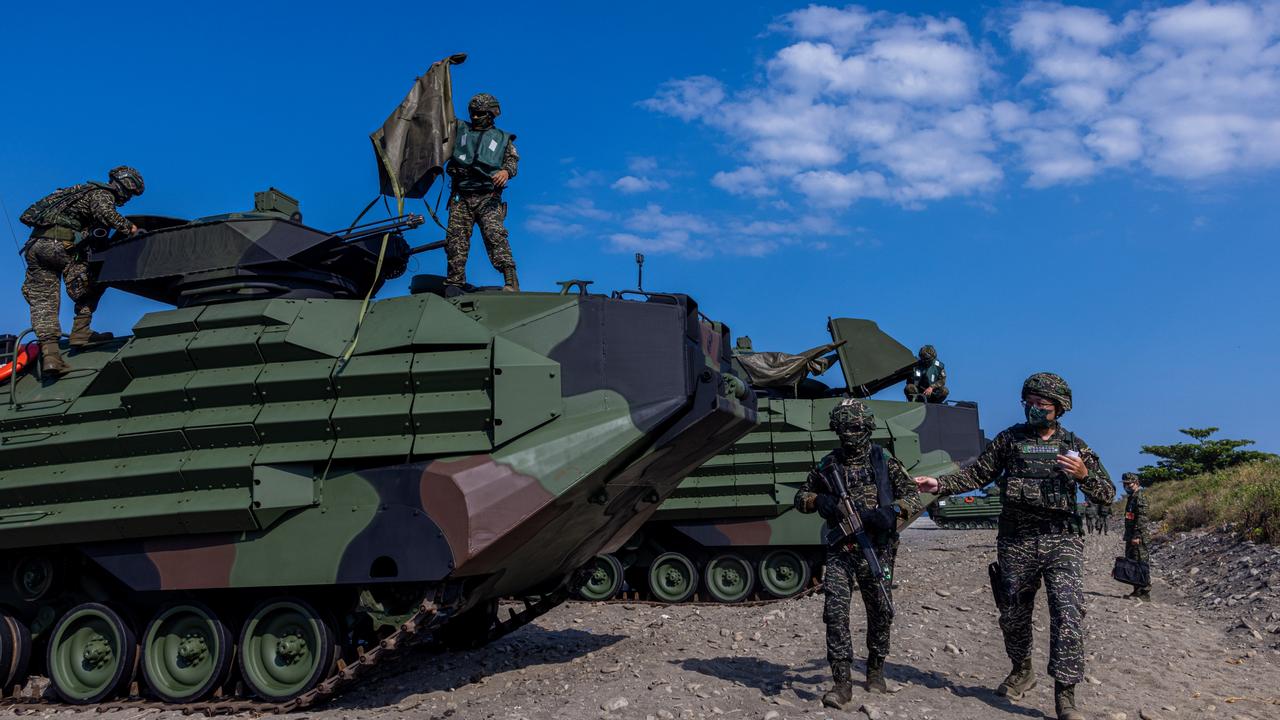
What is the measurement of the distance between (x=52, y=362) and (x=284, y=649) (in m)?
3.69

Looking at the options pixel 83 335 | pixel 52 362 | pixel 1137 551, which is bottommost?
pixel 1137 551

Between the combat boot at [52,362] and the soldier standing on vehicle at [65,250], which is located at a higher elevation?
the soldier standing on vehicle at [65,250]

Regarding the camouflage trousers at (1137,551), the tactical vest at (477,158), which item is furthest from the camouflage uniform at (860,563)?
the camouflage trousers at (1137,551)

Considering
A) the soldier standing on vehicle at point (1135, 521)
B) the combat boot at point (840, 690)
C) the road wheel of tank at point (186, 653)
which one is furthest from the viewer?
the soldier standing on vehicle at point (1135, 521)

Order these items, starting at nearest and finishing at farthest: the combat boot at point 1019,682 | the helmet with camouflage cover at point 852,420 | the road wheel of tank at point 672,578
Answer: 1. the combat boot at point 1019,682
2. the helmet with camouflage cover at point 852,420
3. the road wheel of tank at point 672,578

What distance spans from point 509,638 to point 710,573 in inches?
182

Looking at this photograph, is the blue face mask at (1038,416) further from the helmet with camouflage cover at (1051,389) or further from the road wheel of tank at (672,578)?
the road wheel of tank at (672,578)

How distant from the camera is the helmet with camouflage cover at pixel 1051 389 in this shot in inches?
258

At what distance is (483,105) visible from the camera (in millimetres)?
9625

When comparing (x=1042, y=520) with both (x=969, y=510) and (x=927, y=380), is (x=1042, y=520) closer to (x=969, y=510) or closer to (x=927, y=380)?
(x=927, y=380)

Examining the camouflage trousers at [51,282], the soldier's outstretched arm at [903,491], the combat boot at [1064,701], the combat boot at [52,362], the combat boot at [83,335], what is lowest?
the combat boot at [1064,701]

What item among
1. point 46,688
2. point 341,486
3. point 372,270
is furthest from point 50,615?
point 372,270

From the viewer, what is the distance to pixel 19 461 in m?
8.83

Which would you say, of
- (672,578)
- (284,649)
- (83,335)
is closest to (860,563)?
(284,649)
